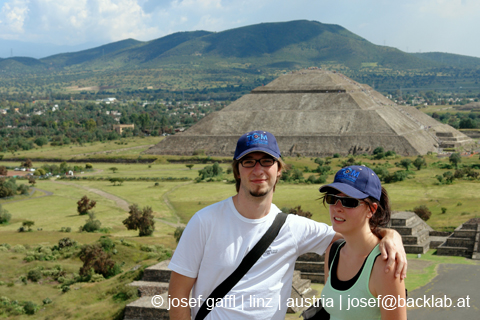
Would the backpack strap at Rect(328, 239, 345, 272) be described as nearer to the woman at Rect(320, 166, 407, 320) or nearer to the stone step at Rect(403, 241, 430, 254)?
the woman at Rect(320, 166, 407, 320)

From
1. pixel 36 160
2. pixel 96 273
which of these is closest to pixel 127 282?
pixel 96 273

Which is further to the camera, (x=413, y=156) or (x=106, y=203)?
(x=413, y=156)

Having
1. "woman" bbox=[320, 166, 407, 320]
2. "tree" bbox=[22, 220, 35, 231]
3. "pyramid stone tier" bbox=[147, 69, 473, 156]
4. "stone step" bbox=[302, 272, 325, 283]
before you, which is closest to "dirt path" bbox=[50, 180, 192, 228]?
"tree" bbox=[22, 220, 35, 231]

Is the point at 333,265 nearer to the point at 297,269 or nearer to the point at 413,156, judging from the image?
the point at 297,269

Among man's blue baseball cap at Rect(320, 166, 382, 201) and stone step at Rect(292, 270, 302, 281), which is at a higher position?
man's blue baseball cap at Rect(320, 166, 382, 201)

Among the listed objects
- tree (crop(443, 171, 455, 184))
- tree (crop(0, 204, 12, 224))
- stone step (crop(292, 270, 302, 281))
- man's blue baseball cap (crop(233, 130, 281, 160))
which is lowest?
tree (crop(0, 204, 12, 224))

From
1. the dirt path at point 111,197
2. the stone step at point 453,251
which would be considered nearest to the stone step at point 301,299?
the stone step at point 453,251
